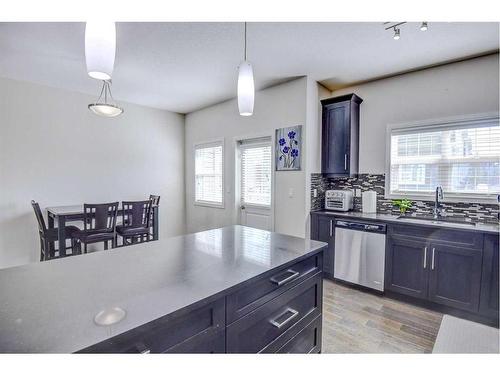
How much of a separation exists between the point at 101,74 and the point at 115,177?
12.7 feet

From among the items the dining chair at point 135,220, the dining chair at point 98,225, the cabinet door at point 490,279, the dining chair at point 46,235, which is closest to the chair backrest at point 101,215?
the dining chair at point 98,225

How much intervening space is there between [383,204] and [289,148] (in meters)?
1.52

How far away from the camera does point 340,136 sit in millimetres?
3518

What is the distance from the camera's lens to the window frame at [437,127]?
→ 2.75 metres

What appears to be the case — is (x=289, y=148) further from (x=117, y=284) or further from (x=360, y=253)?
(x=117, y=284)

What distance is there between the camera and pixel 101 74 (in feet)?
3.62

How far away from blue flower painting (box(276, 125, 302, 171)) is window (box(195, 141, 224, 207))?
134cm

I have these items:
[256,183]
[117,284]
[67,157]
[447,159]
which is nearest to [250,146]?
[256,183]

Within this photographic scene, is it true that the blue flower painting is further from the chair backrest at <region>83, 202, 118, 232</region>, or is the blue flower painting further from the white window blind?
the chair backrest at <region>83, 202, 118, 232</region>

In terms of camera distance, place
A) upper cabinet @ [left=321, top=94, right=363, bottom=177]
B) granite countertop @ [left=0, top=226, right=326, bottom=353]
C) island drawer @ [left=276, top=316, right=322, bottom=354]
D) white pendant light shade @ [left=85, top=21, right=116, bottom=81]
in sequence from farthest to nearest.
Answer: upper cabinet @ [left=321, top=94, right=363, bottom=177] → island drawer @ [left=276, top=316, right=322, bottom=354] → white pendant light shade @ [left=85, top=21, right=116, bottom=81] → granite countertop @ [left=0, top=226, right=326, bottom=353]

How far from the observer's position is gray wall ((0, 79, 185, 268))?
3.54m

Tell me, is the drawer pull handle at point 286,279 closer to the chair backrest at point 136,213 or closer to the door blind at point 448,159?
the door blind at point 448,159

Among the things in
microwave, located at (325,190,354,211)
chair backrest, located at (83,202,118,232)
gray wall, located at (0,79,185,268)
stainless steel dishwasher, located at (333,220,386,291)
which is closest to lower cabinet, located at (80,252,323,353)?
stainless steel dishwasher, located at (333,220,386,291)
